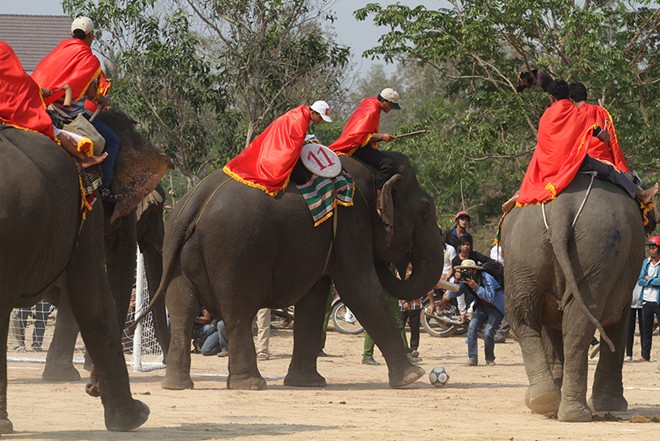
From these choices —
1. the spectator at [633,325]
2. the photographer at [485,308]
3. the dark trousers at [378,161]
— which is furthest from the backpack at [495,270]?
the dark trousers at [378,161]

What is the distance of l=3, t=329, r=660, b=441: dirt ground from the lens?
8742 mm

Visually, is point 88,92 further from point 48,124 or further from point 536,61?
point 536,61

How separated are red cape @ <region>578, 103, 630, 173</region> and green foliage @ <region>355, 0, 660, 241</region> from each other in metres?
11.7

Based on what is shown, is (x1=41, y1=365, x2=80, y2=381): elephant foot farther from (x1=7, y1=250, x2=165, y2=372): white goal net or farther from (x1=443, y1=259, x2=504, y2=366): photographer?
(x1=443, y1=259, x2=504, y2=366): photographer

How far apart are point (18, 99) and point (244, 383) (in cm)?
505

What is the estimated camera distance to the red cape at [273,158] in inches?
488

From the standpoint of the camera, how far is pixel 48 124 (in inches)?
311

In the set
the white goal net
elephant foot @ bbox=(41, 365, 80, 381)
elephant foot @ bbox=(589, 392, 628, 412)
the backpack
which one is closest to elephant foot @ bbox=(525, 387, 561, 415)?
elephant foot @ bbox=(589, 392, 628, 412)

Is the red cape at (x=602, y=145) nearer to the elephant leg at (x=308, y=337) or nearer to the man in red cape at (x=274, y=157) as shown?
the man in red cape at (x=274, y=157)

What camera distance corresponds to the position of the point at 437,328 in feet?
72.0

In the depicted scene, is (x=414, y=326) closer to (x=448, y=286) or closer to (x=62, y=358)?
(x=448, y=286)

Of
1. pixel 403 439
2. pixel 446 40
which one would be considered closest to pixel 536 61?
pixel 446 40

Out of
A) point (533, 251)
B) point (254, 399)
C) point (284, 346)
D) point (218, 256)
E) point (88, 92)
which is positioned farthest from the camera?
point (284, 346)

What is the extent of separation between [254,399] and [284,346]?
26.5 ft
